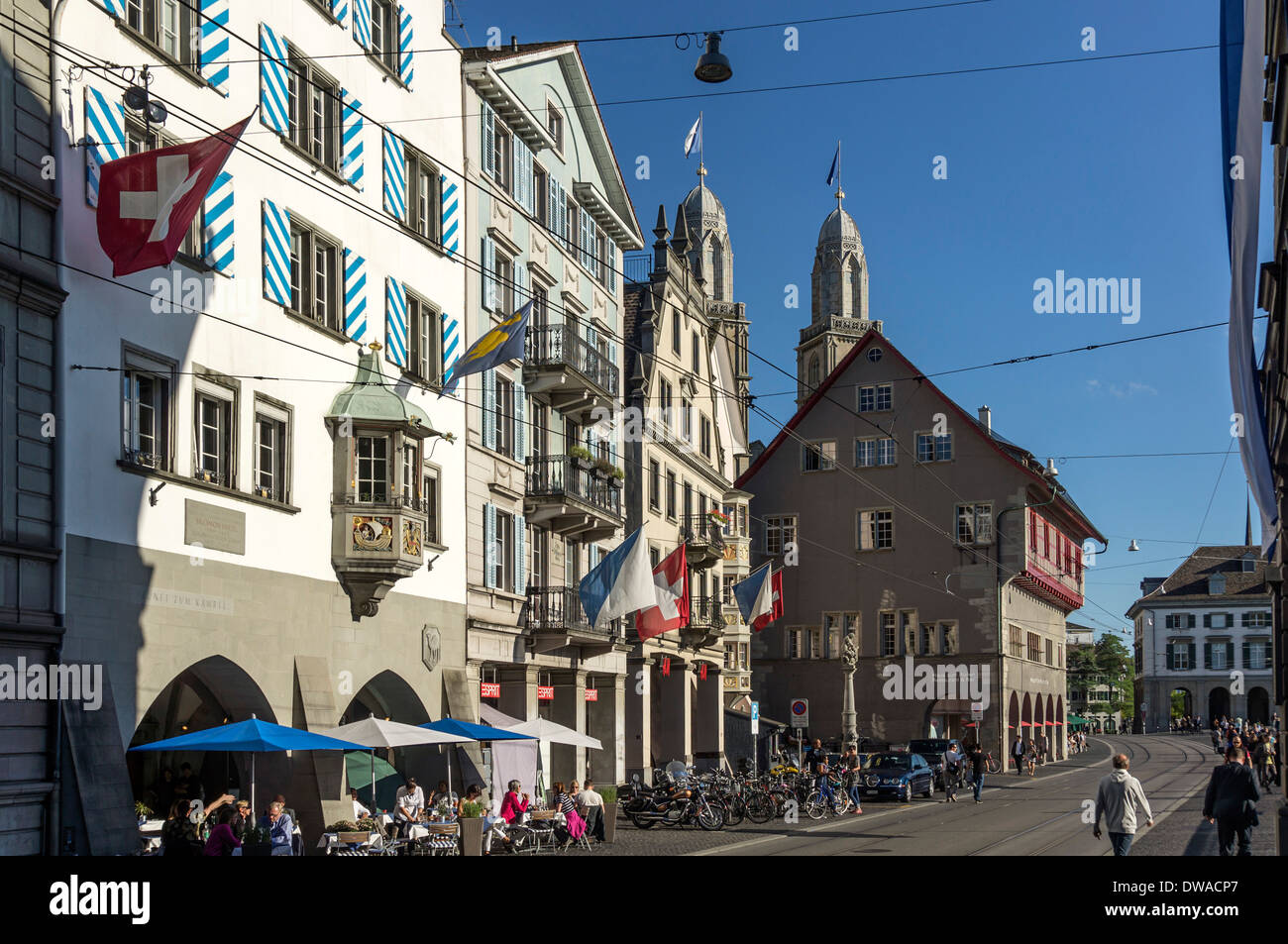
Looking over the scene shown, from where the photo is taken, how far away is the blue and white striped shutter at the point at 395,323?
2997 cm

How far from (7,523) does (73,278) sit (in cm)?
362

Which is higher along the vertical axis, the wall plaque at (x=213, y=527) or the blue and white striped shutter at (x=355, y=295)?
the blue and white striped shutter at (x=355, y=295)

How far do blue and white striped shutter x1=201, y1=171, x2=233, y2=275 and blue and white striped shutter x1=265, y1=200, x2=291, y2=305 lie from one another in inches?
46.4

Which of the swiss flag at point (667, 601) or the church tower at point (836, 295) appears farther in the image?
the church tower at point (836, 295)

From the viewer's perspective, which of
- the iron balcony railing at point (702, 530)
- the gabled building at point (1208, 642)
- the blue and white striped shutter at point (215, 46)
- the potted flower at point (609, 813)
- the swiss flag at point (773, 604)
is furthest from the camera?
the gabled building at point (1208, 642)

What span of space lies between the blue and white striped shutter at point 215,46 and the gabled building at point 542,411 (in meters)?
9.48

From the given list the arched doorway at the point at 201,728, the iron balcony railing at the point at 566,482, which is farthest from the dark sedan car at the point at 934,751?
the arched doorway at the point at 201,728

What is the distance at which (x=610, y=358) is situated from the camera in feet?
149

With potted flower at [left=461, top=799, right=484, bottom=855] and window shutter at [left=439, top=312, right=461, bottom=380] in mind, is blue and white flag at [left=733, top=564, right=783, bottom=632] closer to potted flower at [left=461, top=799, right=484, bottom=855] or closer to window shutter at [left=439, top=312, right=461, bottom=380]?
window shutter at [left=439, top=312, right=461, bottom=380]

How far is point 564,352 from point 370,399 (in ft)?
36.1

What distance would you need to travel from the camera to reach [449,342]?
1292 inches

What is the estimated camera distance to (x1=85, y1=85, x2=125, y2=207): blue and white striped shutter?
20.7 m

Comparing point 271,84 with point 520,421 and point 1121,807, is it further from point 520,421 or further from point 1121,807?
point 1121,807

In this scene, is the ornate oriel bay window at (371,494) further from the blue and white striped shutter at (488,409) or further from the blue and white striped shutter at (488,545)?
the blue and white striped shutter at (488,409)
